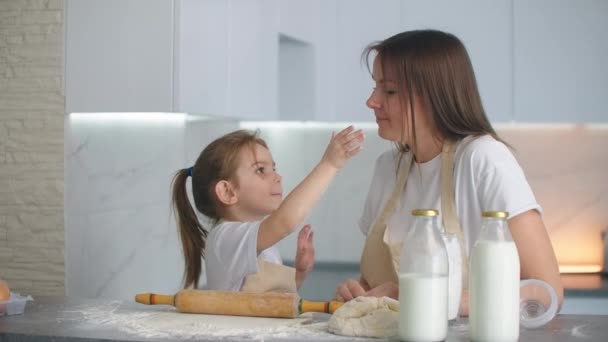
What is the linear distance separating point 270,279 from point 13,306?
0.65 metres

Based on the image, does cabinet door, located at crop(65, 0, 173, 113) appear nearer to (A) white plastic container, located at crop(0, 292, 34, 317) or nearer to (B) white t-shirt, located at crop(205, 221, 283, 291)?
(B) white t-shirt, located at crop(205, 221, 283, 291)

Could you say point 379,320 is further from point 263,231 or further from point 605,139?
point 605,139

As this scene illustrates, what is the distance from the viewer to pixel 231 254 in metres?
2.18

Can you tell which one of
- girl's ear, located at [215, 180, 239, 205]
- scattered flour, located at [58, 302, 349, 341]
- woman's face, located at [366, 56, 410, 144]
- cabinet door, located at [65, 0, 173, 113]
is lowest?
scattered flour, located at [58, 302, 349, 341]

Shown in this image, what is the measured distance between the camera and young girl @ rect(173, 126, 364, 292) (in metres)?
2.16

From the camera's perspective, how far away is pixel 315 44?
12.1 feet

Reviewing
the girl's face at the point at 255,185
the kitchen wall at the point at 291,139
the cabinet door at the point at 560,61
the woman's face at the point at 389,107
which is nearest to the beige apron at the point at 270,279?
the girl's face at the point at 255,185

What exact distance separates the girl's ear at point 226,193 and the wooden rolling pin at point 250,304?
0.57 meters

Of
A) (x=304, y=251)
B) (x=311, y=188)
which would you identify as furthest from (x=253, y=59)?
(x=311, y=188)

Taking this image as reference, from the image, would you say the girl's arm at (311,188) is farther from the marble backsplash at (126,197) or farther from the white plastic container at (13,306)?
the marble backsplash at (126,197)

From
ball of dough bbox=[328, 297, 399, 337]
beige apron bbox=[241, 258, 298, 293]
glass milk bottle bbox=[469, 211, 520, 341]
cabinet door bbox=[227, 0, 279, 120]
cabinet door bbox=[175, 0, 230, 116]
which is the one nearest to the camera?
glass milk bottle bbox=[469, 211, 520, 341]

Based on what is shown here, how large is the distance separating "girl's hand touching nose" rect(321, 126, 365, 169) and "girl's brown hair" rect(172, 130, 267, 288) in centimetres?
47

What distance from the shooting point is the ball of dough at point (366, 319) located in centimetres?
157

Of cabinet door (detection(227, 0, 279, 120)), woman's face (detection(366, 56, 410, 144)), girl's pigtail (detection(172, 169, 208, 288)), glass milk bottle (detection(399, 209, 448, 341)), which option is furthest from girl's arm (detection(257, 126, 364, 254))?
cabinet door (detection(227, 0, 279, 120))
